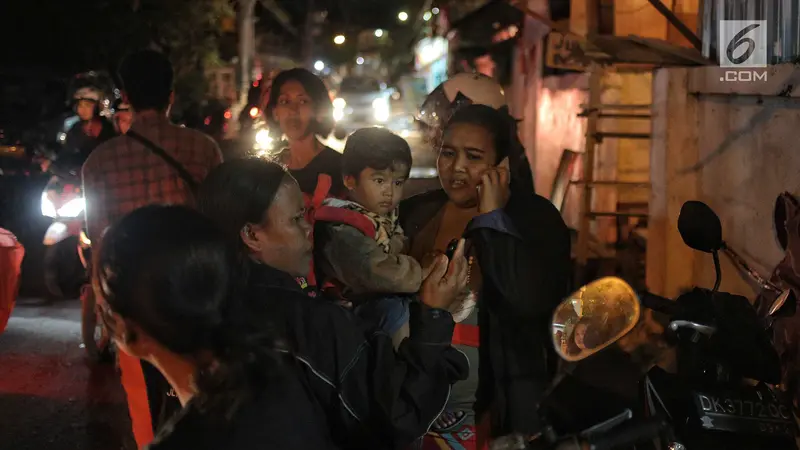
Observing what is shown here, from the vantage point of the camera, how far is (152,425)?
134 inches

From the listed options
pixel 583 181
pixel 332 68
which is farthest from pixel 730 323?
pixel 332 68

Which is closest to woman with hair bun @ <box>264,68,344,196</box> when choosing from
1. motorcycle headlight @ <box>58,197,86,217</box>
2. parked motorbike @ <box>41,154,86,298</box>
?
parked motorbike @ <box>41,154,86,298</box>

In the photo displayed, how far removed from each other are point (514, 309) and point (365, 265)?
620 mm

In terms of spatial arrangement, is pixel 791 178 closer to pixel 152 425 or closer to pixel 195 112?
pixel 152 425

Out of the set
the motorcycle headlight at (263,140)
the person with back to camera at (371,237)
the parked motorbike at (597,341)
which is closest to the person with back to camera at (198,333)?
the parked motorbike at (597,341)

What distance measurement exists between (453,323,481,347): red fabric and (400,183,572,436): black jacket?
1.1 inches

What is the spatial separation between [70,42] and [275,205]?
19658mm

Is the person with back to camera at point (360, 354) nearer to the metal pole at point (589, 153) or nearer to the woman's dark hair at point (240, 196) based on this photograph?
the woman's dark hair at point (240, 196)

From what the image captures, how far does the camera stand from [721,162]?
6.34 meters

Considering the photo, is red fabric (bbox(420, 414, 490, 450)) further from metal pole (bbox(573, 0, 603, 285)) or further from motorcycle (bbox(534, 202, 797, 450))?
metal pole (bbox(573, 0, 603, 285))

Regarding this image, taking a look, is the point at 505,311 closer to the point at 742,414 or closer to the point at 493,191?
the point at 493,191

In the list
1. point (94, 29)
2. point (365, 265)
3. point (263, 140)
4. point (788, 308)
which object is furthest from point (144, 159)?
point (94, 29)

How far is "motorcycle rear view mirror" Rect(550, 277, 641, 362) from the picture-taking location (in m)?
2.42

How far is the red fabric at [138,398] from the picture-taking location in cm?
355
